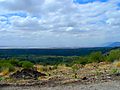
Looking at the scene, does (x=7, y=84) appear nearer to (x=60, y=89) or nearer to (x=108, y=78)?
(x=60, y=89)

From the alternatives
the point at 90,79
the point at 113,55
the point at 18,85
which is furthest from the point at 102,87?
the point at 113,55

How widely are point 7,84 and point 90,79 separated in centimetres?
452

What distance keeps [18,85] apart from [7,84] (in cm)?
64

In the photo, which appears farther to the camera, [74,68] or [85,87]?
[74,68]

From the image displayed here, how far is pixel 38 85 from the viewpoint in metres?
15.9

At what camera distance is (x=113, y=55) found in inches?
1463

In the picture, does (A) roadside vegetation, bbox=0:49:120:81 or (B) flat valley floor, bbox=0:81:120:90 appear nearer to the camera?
(B) flat valley floor, bbox=0:81:120:90

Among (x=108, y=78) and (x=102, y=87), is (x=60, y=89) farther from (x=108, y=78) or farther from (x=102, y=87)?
(x=108, y=78)

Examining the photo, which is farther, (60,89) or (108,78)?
(108,78)

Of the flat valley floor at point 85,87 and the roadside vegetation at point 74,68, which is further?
the roadside vegetation at point 74,68

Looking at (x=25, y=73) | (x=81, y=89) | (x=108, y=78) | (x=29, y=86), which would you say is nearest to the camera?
(x=81, y=89)

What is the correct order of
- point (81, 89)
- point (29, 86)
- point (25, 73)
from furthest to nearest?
point (25, 73) < point (29, 86) < point (81, 89)

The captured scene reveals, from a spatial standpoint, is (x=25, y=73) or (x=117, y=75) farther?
(x=25, y=73)

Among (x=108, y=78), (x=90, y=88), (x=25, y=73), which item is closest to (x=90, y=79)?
(x=108, y=78)
